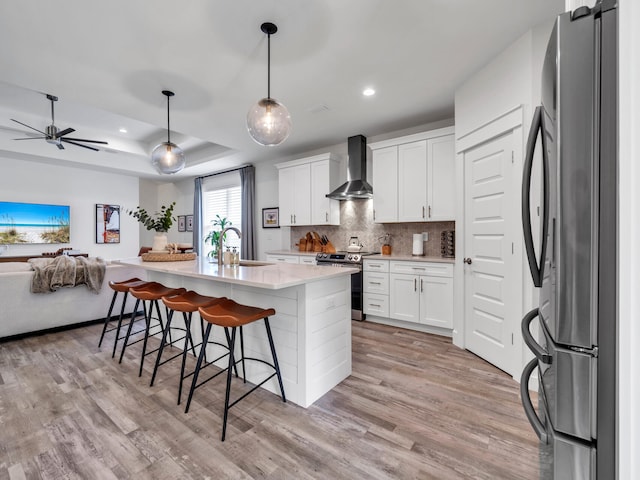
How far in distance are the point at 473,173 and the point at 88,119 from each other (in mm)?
5950

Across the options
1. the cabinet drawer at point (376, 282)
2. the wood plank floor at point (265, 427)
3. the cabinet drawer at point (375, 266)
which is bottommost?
Answer: the wood plank floor at point (265, 427)

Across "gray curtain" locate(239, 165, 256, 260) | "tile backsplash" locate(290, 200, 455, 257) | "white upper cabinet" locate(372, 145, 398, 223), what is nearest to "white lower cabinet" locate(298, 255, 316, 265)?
"tile backsplash" locate(290, 200, 455, 257)

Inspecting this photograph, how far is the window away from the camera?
6.66 m

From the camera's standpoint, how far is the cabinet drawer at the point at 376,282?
12.9 ft

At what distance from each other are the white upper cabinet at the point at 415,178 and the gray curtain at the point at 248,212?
108 inches

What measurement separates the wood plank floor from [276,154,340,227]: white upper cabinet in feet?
8.95

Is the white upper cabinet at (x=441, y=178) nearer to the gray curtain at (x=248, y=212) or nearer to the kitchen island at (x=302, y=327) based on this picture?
the kitchen island at (x=302, y=327)

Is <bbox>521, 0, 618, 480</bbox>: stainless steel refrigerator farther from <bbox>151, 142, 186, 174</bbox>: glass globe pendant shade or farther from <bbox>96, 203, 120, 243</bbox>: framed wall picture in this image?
<bbox>96, 203, 120, 243</bbox>: framed wall picture

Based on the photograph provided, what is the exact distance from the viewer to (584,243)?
0.71 m

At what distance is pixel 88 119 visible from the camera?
511cm

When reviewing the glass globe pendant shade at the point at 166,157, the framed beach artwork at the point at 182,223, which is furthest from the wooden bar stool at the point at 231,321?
the framed beach artwork at the point at 182,223

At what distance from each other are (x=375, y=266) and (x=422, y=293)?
0.70 m

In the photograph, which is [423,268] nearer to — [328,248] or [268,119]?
[328,248]

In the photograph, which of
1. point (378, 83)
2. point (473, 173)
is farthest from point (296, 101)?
point (473, 173)
